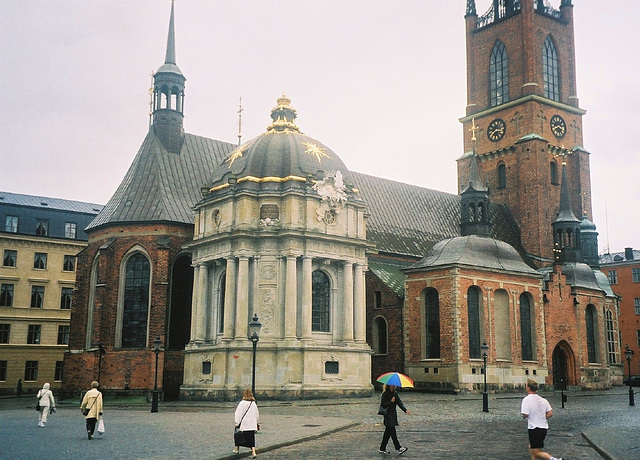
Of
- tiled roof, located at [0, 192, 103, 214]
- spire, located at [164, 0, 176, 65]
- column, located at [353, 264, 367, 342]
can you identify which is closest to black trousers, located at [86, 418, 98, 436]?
column, located at [353, 264, 367, 342]

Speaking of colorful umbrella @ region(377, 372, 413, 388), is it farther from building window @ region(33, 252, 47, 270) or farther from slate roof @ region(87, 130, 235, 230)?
building window @ region(33, 252, 47, 270)

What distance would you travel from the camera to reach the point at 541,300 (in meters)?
53.5

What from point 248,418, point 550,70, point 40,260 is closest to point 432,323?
point 248,418

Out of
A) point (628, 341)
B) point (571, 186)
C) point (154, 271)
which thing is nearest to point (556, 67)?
point (571, 186)

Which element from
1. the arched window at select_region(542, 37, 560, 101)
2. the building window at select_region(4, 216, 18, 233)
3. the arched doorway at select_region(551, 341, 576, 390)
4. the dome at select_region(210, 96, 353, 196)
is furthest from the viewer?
the arched window at select_region(542, 37, 560, 101)

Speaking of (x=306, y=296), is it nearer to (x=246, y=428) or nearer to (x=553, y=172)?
(x=246, y=428)

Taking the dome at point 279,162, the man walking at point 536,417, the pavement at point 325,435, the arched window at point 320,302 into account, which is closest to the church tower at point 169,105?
the dome at point 279,162

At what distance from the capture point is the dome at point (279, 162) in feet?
137

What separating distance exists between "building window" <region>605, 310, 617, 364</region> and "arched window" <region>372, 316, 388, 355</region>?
76.0 feet

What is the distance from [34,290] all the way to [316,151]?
107 ft

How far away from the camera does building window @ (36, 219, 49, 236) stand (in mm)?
64438

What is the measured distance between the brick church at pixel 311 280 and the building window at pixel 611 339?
0.27m

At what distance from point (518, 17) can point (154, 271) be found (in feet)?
145

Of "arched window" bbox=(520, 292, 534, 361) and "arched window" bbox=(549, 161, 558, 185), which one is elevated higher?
"arched window" bbox=(549, 161, 558, 185)
